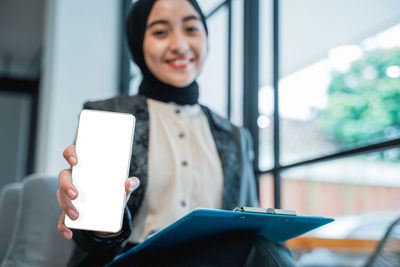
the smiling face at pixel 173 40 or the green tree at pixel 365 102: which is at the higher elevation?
the smiling face at pixel 173 40

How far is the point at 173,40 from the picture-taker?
1.38 m

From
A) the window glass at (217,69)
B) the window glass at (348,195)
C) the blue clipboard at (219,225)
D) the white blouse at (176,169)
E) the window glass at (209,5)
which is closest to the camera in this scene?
the blue clipboard at (219,225)

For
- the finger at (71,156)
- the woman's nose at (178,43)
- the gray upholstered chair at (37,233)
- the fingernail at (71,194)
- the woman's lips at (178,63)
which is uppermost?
the woman's nose at (178,43)

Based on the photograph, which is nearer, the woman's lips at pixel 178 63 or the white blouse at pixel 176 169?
the white blouse at pixel 176 169

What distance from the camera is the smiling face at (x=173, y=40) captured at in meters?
1.38

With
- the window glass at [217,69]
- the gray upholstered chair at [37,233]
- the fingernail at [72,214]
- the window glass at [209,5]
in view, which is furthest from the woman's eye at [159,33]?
the window glass at [209,5]

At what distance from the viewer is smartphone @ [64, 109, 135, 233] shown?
846 millimetres

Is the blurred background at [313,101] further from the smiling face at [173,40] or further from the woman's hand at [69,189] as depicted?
the woman's hand at [69,189]

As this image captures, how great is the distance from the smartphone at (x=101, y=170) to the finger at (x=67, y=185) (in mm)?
12

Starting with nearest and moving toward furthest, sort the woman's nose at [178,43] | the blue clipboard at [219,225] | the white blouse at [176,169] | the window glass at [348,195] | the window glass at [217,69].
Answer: the blue clipboard at [219,225], the white blouse at [176,169], the woman's nose at [178,43], the window glass at [348,195], the window glass at [217,69]

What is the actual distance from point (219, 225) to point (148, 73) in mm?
712

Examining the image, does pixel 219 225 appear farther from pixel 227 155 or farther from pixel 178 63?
pixel 178 63

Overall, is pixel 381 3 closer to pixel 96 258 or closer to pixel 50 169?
pixel 96 258

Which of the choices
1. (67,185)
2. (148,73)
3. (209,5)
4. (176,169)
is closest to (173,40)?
(148,73)
